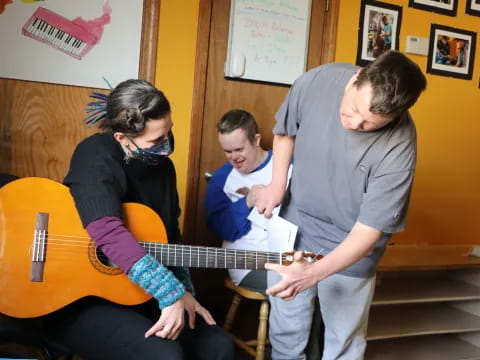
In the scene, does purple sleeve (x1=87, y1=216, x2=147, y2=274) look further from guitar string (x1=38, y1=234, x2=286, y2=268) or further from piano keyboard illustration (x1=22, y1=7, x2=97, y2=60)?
piano keyboard illustration (x1=22, y1=7, x2=97, y2=60)

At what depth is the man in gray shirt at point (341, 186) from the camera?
4.50ft

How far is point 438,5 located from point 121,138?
2.30m

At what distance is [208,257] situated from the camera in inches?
62.9

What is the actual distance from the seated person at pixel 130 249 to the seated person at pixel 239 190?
1.69ft

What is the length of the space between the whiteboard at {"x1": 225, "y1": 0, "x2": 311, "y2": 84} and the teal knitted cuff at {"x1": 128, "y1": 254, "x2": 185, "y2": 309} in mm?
1355

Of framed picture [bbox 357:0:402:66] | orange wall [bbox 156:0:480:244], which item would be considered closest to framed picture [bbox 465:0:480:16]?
orange wall [bbox 156:0:480:244]

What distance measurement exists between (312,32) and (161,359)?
194 centimetres

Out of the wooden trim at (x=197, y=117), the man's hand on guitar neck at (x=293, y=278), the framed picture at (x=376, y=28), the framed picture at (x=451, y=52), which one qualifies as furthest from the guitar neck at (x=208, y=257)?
the framed picture at (x=451, y=52)

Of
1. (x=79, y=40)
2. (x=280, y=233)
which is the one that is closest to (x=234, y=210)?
(x=280, y=233)

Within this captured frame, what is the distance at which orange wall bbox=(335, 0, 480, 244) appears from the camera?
3.05 m

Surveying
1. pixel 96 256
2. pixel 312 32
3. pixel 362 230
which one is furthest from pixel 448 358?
pixel 96 256

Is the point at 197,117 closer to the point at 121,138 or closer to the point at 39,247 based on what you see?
the point at 121,138

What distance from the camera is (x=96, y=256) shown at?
57.8 inches

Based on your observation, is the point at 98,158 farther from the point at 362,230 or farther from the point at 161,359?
the point at 362,230
